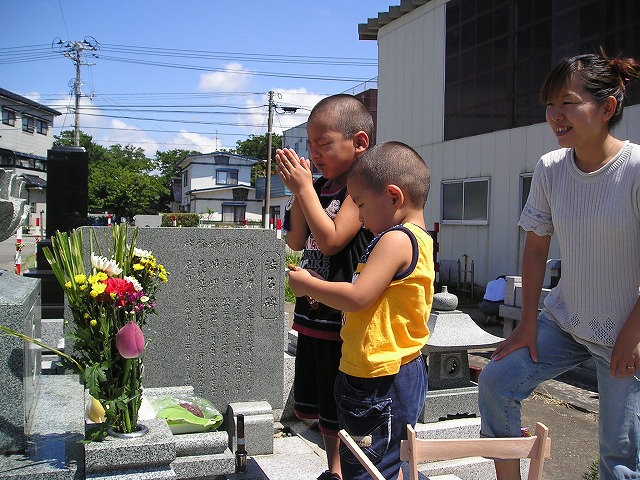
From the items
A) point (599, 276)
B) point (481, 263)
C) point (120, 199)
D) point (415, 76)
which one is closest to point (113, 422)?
point (599, 276)

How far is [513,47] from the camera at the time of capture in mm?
12367

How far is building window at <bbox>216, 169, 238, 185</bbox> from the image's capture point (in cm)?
5241

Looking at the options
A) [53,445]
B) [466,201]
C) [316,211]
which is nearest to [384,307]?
[316,211]

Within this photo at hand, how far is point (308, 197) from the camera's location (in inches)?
102

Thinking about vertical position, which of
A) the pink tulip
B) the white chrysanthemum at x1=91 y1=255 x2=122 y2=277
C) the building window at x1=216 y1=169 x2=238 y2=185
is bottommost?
the pink tulip

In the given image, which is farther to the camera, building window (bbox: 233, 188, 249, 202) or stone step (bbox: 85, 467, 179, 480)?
building window (bbox: 233, 188, 249, 202)

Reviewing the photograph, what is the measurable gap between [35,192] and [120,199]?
23.8 ft

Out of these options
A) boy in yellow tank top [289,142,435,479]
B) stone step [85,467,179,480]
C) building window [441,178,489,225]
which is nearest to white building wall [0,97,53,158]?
building window [441,178,489,225]

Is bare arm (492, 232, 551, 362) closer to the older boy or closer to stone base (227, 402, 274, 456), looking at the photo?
the older boy

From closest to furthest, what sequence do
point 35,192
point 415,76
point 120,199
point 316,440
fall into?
1. point 316,440
2. point 415,76
3. point 35,192
4. point 120,199

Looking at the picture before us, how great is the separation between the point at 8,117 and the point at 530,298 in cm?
4686

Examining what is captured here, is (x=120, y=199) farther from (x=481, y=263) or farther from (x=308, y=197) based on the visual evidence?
(x=308, y=197)

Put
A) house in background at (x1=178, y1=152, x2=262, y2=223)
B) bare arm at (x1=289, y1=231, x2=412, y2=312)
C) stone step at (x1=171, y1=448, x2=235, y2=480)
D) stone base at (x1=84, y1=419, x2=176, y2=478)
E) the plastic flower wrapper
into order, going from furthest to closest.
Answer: house in background at (x1=178, y1=152, x2=262, y2=223)
the plastic flower wrapper
stone step at (x1=171, y1=448, x2=235, y2=480)
stone base at (x1=84, y1=419, x2=176, y2=478)
bare arm at (x1=289, y1=231, x2=412, y2=312)

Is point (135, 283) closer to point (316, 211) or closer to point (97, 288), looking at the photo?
point (97, 288)
